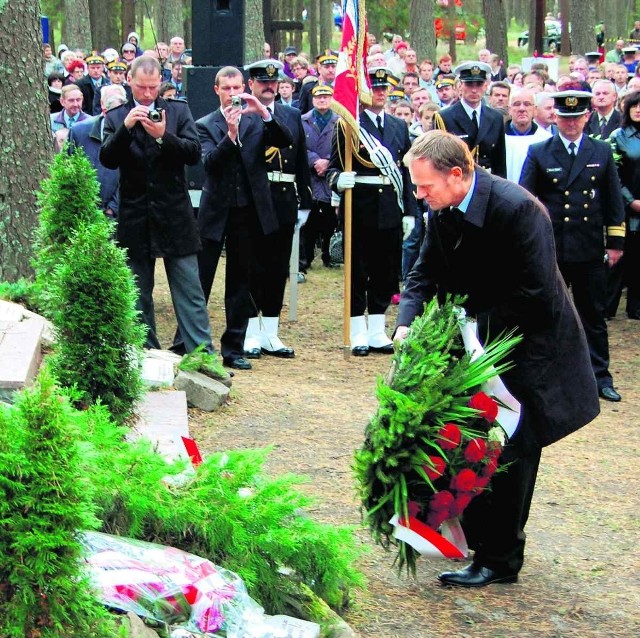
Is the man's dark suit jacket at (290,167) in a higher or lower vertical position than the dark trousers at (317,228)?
higher

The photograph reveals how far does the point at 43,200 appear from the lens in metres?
7.13

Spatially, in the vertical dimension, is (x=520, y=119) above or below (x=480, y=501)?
above

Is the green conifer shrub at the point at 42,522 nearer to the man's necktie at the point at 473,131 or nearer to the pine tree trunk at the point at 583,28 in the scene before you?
the man's necktie at the point at 473,131

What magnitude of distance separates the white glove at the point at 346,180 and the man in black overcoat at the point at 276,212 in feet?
1.14

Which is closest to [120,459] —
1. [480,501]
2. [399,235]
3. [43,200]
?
[480,501]

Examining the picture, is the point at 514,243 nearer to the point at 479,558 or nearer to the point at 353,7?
the point at 479,558

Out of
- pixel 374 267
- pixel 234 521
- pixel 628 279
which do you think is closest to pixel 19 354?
pixel 234 521

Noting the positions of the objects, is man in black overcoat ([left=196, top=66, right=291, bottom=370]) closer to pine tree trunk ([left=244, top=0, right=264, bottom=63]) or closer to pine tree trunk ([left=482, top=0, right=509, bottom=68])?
pine tree trunk ([left=244, top=0, right=264, bottom=63])

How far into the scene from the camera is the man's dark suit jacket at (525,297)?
14.7ft

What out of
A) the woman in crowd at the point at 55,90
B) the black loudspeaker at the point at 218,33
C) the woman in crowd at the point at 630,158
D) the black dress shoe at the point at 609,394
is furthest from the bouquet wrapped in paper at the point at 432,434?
the woman in crowd at the point at 55,90

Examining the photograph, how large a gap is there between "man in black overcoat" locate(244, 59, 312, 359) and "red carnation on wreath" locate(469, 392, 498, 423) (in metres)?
4.84

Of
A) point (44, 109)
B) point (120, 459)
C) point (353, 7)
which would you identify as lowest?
point (120, 459)

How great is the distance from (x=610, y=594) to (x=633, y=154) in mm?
6409

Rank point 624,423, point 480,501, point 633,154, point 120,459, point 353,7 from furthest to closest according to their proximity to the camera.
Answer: point 633,154 → point 353,7 → point 624,423 → point 480,501 → point 120,459
